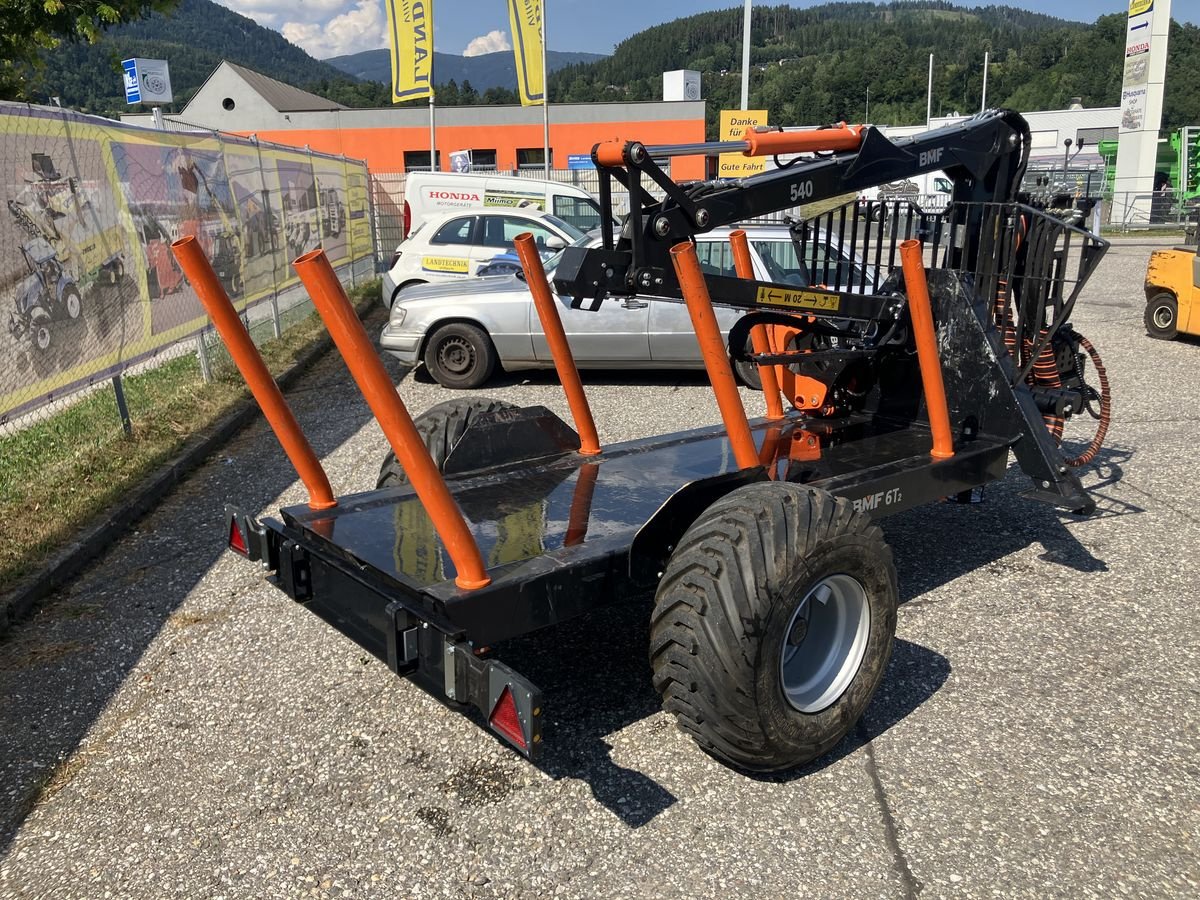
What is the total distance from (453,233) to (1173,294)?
29.6 ft

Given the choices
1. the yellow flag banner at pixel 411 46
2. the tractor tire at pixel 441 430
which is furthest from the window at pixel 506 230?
the yellow flag banner at pixel 411 46

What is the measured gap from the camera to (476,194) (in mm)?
17031

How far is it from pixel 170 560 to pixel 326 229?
10.5m

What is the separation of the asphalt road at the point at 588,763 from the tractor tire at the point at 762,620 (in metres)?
0.24

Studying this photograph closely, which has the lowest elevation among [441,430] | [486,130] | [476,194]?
[441,430]

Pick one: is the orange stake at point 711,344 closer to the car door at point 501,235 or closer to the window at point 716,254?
the window at point 716,254

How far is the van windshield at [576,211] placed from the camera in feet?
57.5

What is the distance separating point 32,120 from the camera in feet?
18.3

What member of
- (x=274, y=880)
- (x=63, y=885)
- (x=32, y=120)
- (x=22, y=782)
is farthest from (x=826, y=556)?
(x=32, y=120)

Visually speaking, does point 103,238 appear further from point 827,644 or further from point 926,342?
point 827,644

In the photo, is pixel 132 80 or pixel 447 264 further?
pixel 132 80

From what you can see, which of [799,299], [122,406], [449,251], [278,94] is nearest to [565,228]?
[449,251]

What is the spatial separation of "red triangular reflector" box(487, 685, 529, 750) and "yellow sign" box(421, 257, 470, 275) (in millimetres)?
9994

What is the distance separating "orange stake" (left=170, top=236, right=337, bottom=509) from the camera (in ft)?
8.95
